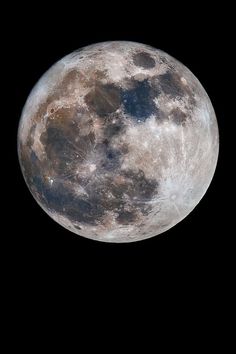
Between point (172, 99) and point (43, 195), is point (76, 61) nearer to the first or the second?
point (172, 99)

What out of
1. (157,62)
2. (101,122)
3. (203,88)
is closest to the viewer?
(101,122)

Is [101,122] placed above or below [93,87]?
below

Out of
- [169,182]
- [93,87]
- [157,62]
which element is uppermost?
[157,62]

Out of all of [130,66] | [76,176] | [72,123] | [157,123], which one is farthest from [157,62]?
[76,176]

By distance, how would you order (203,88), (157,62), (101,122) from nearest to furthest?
(101,122) < (157,62) < (203,88)

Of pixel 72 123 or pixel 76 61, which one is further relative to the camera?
pixel 76 61

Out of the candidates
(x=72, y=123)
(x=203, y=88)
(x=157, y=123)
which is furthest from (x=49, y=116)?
(x=203, y=88)

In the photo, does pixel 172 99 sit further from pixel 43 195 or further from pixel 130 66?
pixel 43 195
